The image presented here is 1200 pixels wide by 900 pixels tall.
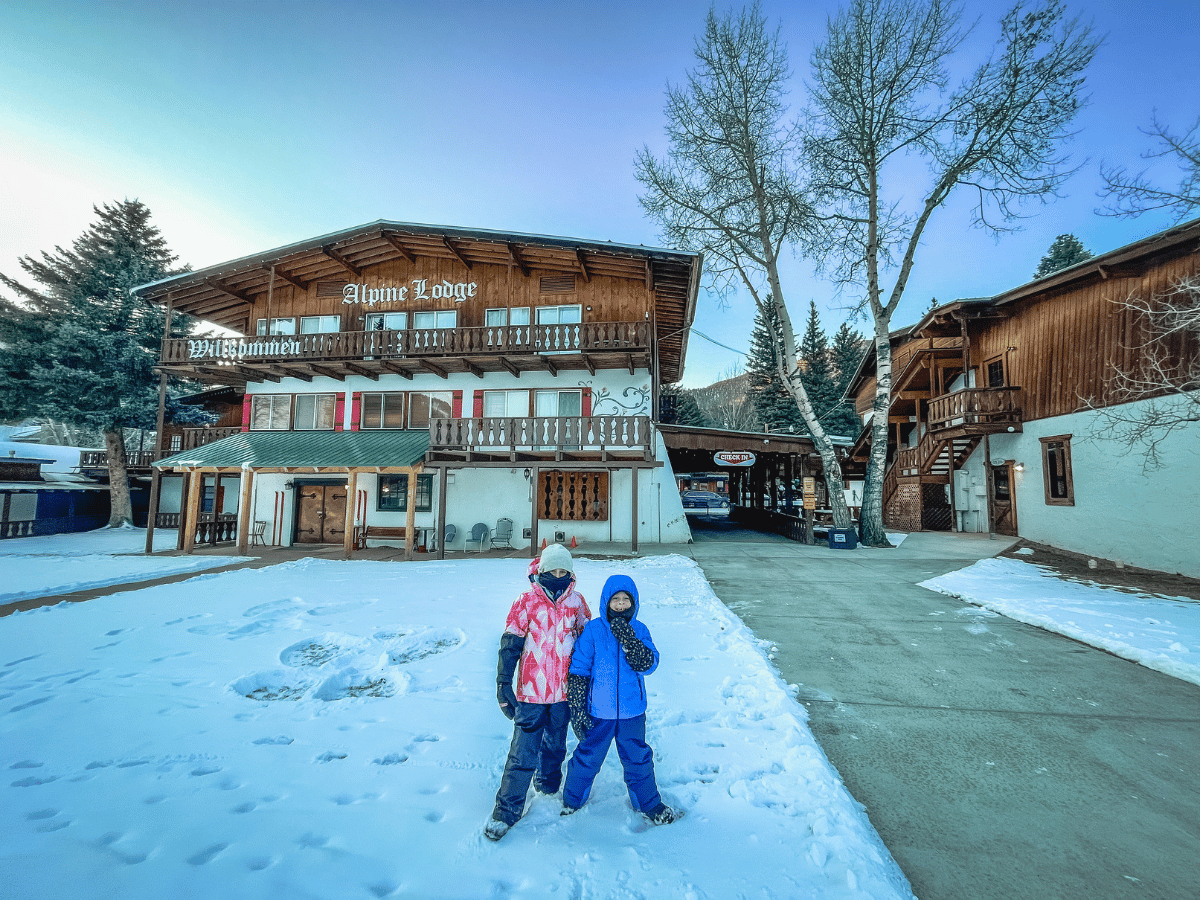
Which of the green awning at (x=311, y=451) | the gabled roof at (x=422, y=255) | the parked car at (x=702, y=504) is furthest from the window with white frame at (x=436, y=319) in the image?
the parked car at (x=702, y=504)

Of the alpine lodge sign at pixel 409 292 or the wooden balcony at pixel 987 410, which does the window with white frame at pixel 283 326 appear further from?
the wooden balcony at pixel 987 410

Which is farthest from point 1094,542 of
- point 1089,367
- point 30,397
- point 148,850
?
point 30,397

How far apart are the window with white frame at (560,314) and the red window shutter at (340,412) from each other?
745 centimetres

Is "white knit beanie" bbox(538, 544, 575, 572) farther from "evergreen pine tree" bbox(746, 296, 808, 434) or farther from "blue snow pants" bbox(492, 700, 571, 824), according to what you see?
"evergreen pine tree" bbox(746, 296, 808, 434)

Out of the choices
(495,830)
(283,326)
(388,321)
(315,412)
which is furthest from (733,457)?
(283,326)

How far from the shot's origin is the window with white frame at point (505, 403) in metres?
17.0

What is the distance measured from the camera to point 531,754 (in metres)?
2.99

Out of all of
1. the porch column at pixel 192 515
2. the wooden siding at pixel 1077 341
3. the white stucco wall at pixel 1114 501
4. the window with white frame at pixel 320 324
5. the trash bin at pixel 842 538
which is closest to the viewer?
the white stucco wall at pixel 1114 501

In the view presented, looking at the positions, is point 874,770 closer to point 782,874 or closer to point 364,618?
point 782,874

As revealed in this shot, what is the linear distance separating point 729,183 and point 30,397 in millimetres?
30040

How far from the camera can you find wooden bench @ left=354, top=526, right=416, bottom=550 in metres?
16.7

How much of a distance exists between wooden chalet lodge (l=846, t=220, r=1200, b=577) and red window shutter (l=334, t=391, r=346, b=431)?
20.4 meters

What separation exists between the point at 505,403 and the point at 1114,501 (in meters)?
16.7

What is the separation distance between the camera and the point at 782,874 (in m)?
2.49
